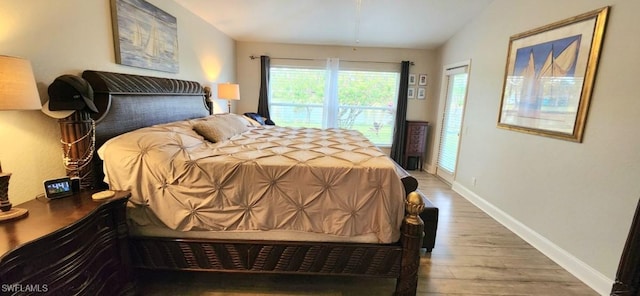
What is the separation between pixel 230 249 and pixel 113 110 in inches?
51.7

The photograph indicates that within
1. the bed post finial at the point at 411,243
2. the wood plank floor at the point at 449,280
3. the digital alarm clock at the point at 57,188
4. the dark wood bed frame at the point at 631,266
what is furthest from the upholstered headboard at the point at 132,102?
the dark wood bed frame at the point at 631,266

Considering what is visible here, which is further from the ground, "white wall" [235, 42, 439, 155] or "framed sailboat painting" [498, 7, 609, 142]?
"white wall" [235, 42, 439, 155]

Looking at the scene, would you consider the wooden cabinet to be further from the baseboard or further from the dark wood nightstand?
the dark wood nightstand

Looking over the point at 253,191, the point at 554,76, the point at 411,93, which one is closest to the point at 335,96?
the point at 411,93

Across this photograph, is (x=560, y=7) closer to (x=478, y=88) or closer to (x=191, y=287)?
(x=478, y=88)

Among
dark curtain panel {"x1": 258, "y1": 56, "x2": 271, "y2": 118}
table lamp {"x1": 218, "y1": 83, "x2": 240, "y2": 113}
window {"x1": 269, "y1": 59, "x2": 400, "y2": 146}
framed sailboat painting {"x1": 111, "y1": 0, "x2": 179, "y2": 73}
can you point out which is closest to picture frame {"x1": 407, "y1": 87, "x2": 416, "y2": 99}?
window {"x1": 269, "y1": 59, "x2": 400, "y2": 146}

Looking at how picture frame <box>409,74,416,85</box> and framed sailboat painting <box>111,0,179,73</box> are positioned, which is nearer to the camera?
framed sailboat painting <box>111,0,179,73</box>

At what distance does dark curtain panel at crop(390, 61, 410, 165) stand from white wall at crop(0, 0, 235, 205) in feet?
14.5

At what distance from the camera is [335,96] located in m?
5.41

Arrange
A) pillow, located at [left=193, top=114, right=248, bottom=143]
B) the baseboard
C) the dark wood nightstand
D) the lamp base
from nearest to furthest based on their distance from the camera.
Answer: the dark wood nightstand, the lamp base, the baseboard, pillow, located at [left=193, top=114, right=248, bottom=143]

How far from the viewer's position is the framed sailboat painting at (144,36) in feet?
7.23

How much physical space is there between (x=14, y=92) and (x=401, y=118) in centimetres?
512

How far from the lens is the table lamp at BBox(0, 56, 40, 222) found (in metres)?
1.17

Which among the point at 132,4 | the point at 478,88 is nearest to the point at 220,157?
the point at 132,4
